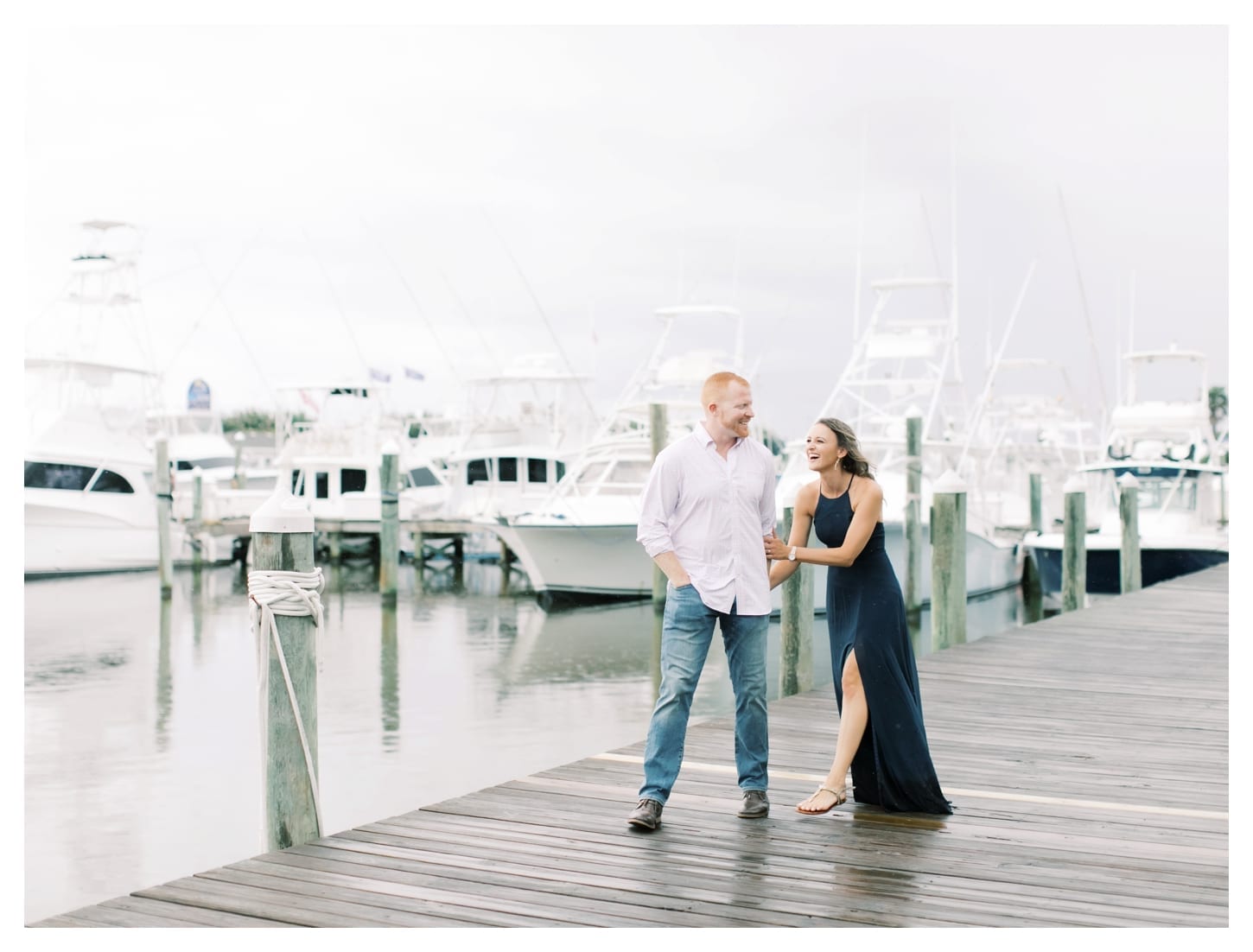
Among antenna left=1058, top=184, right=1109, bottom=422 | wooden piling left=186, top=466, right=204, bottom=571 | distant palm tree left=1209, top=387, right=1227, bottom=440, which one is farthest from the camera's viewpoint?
distant palm tree left=1209, top=387, right=1227, bottom=440

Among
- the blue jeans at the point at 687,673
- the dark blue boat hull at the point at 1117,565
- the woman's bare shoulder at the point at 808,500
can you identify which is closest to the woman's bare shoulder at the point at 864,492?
the woman's bare shoulder at the point at 808,500

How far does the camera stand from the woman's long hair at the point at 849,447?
478cm

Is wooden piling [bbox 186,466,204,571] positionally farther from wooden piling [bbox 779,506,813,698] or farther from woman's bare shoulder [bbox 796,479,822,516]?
woman's bare shoulder [bbox 796,479,822,516]

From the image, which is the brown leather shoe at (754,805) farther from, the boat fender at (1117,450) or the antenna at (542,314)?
the antenna at (542,314)

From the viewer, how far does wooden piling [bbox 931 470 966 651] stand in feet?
32.8

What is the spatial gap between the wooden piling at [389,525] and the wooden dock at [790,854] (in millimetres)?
Result: 17417

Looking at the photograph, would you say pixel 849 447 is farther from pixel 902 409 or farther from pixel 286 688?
pixel 902 409

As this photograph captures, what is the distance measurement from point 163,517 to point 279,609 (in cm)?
2308

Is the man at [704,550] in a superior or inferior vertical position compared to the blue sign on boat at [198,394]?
inferior

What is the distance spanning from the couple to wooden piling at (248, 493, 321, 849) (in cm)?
116

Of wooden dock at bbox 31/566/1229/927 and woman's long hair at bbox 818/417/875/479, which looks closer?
wooden dock at bbox 31/566/1229/927

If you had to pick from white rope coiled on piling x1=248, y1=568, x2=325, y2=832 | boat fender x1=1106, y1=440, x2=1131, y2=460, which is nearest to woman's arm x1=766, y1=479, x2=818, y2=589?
white rope coiled on piling x1=248, y1=568, x2=325, y2=832

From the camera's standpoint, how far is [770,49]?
9.38 metres
